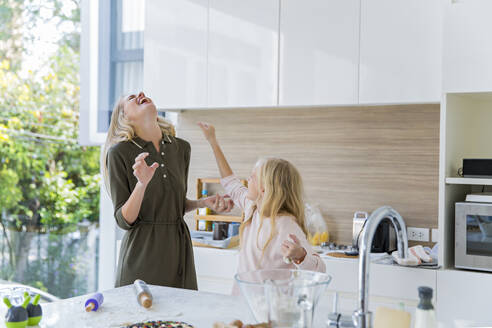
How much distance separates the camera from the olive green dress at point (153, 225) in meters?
2.48

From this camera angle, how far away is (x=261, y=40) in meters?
3.17

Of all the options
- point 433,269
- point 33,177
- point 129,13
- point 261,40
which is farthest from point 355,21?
point 33,177

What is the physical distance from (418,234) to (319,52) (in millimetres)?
1099

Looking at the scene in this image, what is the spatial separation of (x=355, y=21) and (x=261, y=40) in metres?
0.53

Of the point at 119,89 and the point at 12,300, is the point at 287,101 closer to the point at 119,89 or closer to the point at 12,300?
the point at 119,89

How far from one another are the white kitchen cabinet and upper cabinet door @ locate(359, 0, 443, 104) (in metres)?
0.82

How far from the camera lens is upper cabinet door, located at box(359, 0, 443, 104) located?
2.75m

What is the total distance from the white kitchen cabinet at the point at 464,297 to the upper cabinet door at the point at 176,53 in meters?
1.61

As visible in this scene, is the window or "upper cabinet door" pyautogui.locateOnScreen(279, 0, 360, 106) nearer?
"upper cabinet door" pyautogui.locateOnScreen(279, 0, 360, 106)

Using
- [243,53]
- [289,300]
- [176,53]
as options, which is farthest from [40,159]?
[289,300]

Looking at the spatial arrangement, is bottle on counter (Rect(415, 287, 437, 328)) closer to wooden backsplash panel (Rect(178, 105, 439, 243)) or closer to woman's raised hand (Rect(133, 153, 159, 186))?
woman's raised hand (Rect(133, 153, 159, 186))

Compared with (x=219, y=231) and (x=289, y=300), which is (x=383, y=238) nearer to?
(x=219, y=231)

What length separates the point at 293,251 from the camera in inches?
75.0

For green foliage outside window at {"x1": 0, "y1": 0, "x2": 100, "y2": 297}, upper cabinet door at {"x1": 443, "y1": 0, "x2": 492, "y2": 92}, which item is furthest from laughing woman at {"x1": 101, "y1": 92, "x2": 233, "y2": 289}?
green foliage outside window at {"x1": 0, "y1": 0, "x2": 100, "y2": 297}
